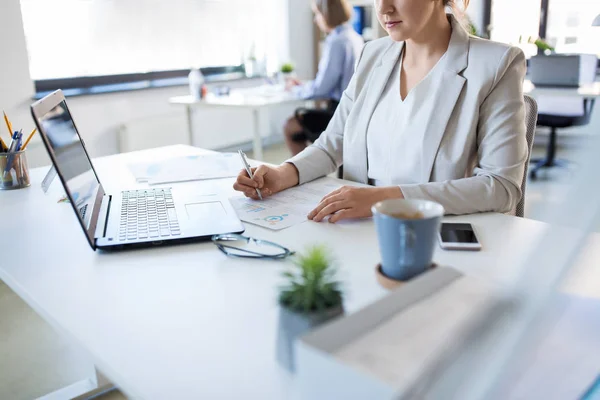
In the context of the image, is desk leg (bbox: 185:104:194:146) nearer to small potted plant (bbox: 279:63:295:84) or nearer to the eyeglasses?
small potted plant (bbox: 279:63:295:84)

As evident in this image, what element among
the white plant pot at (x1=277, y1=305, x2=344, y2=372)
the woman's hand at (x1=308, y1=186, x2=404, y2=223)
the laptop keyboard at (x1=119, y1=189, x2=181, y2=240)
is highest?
the white plant pot at (x1=277, y1=305, x2=344, y2=372)

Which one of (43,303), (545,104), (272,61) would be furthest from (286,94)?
(43,303)

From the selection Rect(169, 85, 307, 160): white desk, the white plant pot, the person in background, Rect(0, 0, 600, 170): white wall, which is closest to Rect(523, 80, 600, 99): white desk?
Rect(0, 0, 600, 170): white wall

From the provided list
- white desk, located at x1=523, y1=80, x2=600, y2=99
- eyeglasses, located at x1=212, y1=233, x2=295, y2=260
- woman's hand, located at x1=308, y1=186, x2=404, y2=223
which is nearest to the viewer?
eyeglasses, located at x1=212, y1=233, x2=295, y2=260

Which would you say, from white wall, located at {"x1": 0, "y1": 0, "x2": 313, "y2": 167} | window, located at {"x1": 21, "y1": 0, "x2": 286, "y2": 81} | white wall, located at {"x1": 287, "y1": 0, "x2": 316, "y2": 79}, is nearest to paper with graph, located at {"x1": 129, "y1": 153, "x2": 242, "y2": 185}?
white wall, located at {"x1": 0, "y1": 0, "x2": 313, "y2": 167}

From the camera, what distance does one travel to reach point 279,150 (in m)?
5.11

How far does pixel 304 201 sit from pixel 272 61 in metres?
4.32

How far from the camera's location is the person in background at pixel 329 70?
3.44 m

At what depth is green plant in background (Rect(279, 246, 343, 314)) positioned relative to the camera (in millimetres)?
531

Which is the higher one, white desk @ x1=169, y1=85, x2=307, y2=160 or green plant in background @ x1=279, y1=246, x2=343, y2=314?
green plant in background @ x1=279, y1=246, x2=343, y2=314

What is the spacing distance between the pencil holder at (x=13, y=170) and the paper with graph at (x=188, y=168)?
276mm

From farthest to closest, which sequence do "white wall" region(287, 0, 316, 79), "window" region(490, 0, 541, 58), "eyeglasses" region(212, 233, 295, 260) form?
"white wall" region(287, 0, 316, 79) < "window" region(490, 0, 541, 58) < "eyeglasses" region(212, 233, 295, 260)

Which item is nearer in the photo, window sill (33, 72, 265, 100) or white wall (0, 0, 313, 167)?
white wall (0, 0, 313, 167)

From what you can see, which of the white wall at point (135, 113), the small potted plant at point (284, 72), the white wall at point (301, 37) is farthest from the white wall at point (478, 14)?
the small potted plant at point (284, 72)
